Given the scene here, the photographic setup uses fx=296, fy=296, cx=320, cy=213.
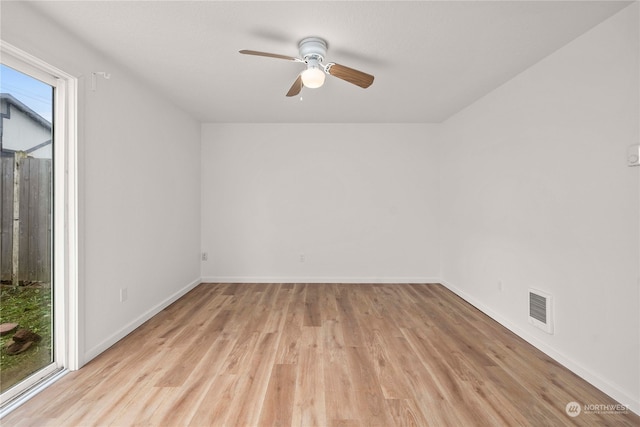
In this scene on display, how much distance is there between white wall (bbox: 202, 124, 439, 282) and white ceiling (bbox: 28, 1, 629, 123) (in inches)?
48.7

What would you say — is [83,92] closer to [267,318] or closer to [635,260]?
[267,318]

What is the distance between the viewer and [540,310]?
2.49 meters

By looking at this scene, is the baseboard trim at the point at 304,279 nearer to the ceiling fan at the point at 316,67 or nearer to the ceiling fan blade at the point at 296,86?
the ceiling fan blade at the point at 296,86

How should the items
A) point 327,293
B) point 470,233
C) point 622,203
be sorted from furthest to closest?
point 327,293, point 470,233, point 622,203

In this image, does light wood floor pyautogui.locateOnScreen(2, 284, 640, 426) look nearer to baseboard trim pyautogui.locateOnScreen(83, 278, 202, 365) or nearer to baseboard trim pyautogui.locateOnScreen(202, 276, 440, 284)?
baseboard trim pyautogui.locateOnScreen(83, 278, 202, 365)

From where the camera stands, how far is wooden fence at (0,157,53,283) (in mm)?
1758

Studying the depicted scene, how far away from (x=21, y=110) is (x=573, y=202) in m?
3.82

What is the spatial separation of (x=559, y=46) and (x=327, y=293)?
342 centimetres

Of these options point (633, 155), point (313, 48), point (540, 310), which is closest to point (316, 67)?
point (313, 48)

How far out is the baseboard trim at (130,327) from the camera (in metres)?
2.29

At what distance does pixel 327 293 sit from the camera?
4023mm

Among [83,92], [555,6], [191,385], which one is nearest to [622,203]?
[555,6]

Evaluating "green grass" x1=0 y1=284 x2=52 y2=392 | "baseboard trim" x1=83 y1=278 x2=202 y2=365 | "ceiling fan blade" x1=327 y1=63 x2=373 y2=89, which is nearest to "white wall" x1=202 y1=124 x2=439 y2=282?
"baseboard trim" x1=83 y1=278 x2=202 y2=365

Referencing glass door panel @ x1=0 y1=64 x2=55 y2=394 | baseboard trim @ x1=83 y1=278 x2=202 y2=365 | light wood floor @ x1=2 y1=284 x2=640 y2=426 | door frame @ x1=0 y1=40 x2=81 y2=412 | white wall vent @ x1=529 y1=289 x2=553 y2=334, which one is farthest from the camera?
white wall vent @ x1=529 y1=289 x2=553 y2=334
